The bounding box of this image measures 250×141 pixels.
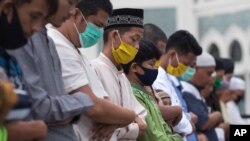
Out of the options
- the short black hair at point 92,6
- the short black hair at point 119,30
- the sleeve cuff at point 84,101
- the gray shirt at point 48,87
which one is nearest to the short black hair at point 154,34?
the short black hair at point 119,30

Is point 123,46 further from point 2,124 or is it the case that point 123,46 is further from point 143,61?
point 2,124

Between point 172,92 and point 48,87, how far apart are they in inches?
108

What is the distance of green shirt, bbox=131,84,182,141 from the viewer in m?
6.03

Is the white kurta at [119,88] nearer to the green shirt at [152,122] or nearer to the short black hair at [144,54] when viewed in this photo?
the green shirt at [152,122]

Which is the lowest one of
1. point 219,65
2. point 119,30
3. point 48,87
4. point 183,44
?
point 219,65

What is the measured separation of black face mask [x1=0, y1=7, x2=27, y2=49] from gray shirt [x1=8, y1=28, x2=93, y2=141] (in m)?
0.32

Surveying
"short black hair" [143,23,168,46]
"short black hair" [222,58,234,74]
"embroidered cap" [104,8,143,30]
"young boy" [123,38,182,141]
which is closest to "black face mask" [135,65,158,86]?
"young boy" [123,38,182,141]

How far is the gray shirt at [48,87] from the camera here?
4430 millimetres

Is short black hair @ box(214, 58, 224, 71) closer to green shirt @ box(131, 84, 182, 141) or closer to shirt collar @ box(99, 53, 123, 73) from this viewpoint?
green shirt @ box(131, 84, 182, 141)

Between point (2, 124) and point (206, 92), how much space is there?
568 cm

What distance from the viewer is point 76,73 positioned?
5086 millimetres

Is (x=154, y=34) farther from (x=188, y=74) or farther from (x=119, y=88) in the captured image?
(x=119, y=88)

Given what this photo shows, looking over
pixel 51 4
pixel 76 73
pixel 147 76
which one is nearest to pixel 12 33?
pixel 51 4

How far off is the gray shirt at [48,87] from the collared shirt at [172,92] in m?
2.37
